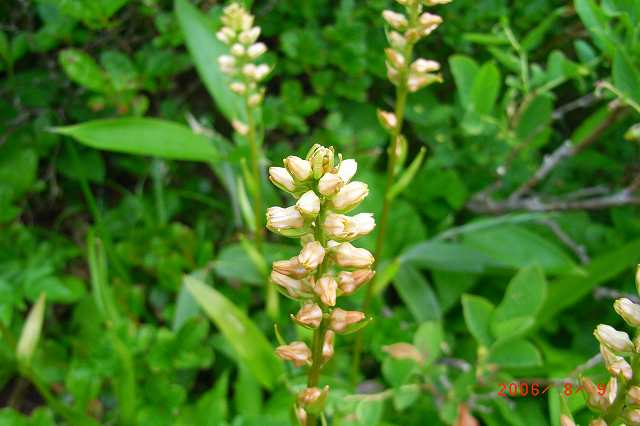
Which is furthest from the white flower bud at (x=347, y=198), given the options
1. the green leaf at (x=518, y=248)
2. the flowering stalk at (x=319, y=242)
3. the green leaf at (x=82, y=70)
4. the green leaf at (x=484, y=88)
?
the green leaf at (x=82, y=70)

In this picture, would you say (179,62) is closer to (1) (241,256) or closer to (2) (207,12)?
(2) (207,12)

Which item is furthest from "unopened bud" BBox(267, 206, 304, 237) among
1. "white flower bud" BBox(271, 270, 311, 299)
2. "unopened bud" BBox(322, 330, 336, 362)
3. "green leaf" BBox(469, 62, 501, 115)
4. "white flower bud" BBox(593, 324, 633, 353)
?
"green leaf" BBox(469, 62, 501, 115)

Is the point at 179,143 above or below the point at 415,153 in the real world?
above

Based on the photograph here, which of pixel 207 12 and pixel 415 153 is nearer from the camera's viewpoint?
pixel 207 12

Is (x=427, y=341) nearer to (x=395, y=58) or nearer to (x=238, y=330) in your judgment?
(x=238, y=330)

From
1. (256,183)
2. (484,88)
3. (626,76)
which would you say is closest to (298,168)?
(256,183)

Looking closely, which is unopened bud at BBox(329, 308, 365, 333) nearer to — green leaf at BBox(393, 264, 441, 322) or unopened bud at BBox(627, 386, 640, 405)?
unopened bud at BBox(627, 386, 640, 405)

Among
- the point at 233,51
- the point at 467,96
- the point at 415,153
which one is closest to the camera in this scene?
the point at 233,51

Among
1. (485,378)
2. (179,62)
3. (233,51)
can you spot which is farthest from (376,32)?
(485,378)
